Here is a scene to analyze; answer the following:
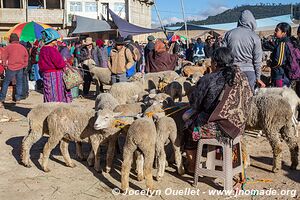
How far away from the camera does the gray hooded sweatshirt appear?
511 cm

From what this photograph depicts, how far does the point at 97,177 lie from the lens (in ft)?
16.0

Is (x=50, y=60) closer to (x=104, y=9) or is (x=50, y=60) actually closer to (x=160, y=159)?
(x=160, y=159)

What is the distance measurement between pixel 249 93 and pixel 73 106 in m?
2.61

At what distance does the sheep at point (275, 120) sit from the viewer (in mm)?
4758

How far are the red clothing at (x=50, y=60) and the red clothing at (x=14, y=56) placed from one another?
3.65 metres

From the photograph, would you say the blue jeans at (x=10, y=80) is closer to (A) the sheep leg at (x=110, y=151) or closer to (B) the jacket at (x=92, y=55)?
(B) the jacket at (x=92, y=55)

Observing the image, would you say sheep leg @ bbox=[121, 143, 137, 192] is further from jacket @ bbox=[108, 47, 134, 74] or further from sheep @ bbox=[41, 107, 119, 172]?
jacket @ bbox=[108, 47, 134, 74]

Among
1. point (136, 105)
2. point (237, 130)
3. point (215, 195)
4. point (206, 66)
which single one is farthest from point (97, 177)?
point (206, 66)

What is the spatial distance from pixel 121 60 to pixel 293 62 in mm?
3896

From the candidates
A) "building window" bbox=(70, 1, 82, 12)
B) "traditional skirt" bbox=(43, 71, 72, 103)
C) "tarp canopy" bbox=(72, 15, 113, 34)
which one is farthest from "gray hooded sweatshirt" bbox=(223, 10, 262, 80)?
"building window" bbox=(70, 1, 82, 12)

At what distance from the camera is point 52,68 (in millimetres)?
6719

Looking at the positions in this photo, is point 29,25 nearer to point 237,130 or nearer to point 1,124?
point 1,124

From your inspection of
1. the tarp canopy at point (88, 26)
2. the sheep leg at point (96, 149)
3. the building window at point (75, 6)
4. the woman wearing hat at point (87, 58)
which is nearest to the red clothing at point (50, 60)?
the sheep leg at point (96, 149)

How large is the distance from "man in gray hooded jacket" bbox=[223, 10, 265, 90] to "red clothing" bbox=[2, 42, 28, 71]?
22.3 ft
